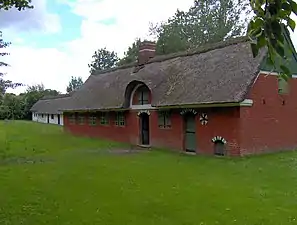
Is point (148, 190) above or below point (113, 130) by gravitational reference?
below

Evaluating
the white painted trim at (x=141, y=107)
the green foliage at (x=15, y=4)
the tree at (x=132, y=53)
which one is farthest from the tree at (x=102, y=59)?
the green foliage at (x=15, y=4)

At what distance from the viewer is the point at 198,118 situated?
65.7ft

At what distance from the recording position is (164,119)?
74.5ft

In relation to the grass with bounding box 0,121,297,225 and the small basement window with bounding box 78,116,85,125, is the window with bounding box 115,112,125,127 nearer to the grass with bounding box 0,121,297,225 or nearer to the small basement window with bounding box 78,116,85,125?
the small basement window with bounding box 78,116,85,125

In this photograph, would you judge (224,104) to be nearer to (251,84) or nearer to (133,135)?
(251,84)


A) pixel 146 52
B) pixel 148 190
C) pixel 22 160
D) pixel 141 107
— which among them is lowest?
pixel 148 190

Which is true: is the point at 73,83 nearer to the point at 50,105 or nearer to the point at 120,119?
the point at 50,105

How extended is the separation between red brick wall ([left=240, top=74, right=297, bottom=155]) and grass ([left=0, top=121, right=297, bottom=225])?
1.09 metres

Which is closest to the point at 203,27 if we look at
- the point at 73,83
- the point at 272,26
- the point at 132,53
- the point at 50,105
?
the point at 132,53

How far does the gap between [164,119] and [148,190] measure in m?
12.1

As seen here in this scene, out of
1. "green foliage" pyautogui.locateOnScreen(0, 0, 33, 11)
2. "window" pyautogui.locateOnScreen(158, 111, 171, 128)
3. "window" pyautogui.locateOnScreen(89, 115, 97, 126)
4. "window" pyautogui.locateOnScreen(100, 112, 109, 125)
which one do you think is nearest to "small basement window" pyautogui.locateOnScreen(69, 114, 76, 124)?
"window" pyautogui.locateOnScreen(89, 115, 97, 126)

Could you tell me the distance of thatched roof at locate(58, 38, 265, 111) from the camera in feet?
61.0

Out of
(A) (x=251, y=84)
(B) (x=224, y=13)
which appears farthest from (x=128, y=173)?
(B) (x=224, y=13)

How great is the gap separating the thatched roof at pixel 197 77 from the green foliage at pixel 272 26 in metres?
14.4
